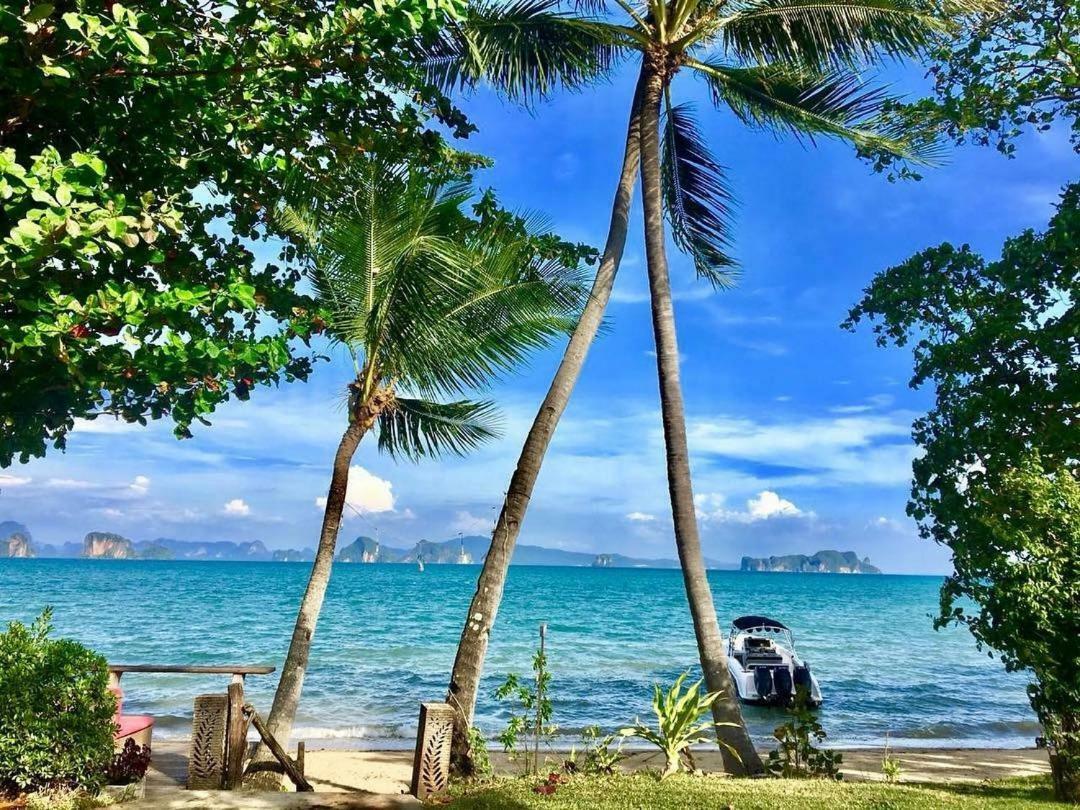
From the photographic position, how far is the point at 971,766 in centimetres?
1147

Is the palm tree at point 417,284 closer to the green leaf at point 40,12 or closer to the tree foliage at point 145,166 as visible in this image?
the tree foliage at point 145,166

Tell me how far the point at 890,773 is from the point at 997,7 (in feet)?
27.3

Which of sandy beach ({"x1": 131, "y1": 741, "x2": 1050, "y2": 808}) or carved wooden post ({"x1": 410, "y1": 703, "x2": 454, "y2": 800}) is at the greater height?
carved wooden post ({"x1": 410, "y1": 703, "x2": 454, "y2": 800})

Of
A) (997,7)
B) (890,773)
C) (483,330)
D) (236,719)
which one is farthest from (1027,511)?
(236,719)

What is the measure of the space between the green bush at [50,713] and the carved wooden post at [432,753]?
8.23 feet

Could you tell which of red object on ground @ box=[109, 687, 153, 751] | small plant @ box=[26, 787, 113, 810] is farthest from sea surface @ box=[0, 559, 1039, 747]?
small plant @ box=[26, 787, 113, 810]

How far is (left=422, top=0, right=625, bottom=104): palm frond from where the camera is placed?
8656 millimetres

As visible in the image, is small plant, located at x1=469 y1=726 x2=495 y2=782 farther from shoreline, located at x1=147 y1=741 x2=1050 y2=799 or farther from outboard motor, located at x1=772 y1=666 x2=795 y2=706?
outboard motor, located at x1=772 y1=666 x2=795 y2=706

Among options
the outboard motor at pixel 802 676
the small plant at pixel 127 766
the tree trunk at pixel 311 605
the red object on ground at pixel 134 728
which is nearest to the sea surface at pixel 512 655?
the outboard motor at pixel 802 676

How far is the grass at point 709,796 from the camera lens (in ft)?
17.4

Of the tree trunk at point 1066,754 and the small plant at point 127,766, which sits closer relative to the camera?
the small plant at point 127,766

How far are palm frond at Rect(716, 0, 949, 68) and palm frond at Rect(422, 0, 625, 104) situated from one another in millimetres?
1577

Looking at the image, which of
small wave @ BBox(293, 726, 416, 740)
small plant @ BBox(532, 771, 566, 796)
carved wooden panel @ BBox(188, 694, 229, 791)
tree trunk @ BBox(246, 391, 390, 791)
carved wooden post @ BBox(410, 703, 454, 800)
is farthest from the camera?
small wave @ BBox(293, 726, 416, 740)

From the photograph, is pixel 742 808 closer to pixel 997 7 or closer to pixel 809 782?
pixel 809 782
